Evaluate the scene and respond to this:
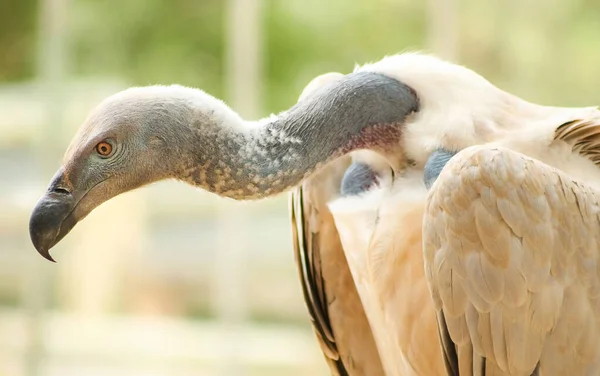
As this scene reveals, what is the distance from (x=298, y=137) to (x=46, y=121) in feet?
8.80

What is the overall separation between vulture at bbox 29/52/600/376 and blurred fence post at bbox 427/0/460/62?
2.55m

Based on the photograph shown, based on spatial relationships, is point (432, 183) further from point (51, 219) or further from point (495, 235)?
point (51, 219)

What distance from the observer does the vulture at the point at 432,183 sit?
4.95ft

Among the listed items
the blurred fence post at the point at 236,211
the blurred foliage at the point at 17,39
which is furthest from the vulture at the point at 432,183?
the blurred foliage at the point at 17,39

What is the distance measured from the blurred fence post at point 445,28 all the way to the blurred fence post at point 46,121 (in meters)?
1.66

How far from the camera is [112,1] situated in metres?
4.11

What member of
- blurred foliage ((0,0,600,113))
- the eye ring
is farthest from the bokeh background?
the eye ring

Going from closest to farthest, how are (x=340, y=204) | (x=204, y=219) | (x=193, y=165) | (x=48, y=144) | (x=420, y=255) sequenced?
(x=193, y=165), (x=420, y=255), (x=340, y=204), (x=48, y=144), (x=204, y=219)

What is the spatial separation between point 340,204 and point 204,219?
2500 millimetres

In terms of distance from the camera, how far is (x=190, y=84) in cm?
396

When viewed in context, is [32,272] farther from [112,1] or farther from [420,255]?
[420,255]

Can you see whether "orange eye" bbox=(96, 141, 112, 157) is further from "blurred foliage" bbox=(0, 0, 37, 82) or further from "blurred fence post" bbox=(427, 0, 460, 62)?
"blurred fence post" bbox=(427, 0, 460, 62)

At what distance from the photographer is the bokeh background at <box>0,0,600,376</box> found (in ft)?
13.5

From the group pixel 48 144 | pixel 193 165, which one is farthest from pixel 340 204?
pixel 48 144
